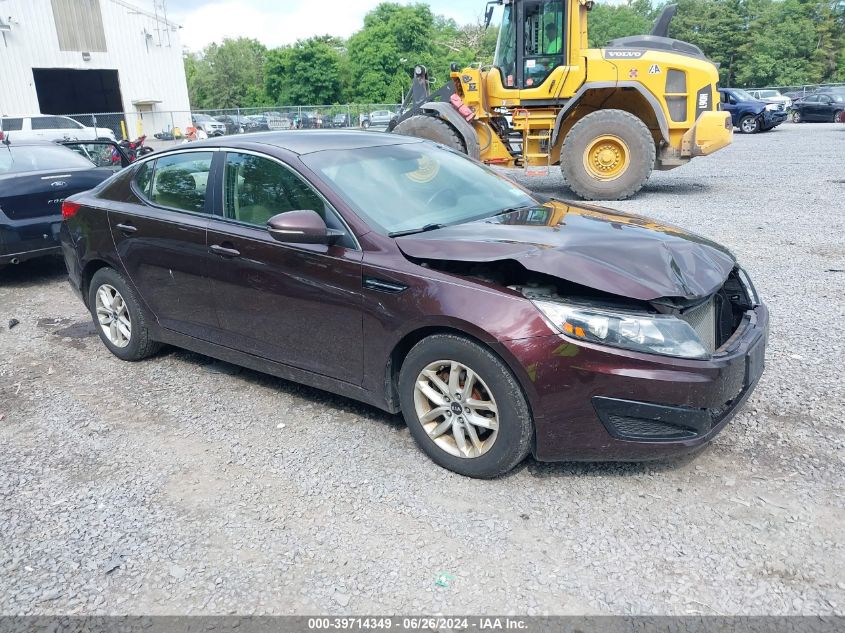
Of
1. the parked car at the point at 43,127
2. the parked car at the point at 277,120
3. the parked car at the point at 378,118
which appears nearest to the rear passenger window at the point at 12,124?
the parked car at the point at 43,127

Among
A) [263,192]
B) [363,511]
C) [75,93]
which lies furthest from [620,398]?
[75,93]

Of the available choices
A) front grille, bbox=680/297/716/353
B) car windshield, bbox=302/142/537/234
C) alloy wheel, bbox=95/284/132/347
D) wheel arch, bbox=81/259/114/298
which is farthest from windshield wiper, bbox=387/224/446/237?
wheel arch, bbox=81/259/114/298

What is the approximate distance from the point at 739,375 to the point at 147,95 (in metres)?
42.2

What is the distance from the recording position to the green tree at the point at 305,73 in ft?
223

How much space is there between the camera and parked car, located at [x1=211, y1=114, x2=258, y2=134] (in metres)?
33.1

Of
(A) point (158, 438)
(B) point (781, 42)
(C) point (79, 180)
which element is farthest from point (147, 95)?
(B) point (781, 42)

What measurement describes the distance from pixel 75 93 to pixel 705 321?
50022mm

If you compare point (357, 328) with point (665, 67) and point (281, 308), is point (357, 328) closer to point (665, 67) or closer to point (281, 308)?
point (281, 308)

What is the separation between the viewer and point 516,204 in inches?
170

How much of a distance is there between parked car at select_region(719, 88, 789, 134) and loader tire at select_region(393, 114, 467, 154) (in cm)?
2064

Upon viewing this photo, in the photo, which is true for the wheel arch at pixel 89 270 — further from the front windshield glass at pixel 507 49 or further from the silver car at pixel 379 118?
the silver car at pixel 379 118

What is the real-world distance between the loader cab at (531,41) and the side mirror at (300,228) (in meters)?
9.21

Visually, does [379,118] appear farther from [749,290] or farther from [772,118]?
[749,290]

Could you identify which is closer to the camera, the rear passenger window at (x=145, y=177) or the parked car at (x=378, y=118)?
the rear passenger window at (x=145, y=177)
